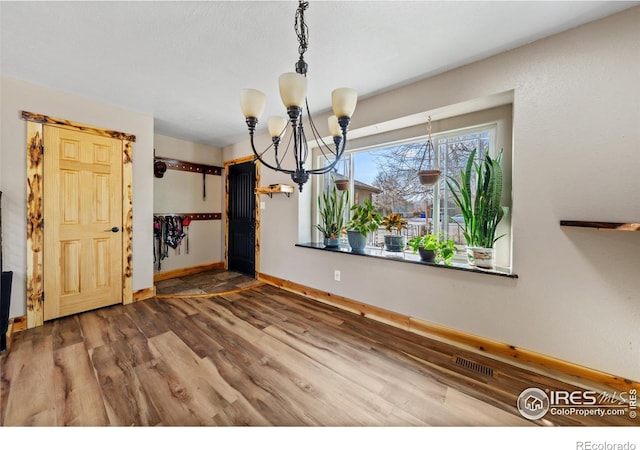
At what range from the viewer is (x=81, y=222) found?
2598mm

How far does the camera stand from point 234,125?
3379mm

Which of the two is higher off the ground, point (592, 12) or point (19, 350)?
point (592, 12)

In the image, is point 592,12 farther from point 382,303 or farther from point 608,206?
point 382,303

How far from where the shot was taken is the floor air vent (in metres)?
1.70

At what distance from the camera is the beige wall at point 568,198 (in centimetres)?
144

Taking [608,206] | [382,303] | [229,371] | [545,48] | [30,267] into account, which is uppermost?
[545,48]

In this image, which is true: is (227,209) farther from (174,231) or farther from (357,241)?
(357,241)

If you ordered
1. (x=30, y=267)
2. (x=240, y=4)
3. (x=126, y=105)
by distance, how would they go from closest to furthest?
(x=240, y=4), (x=30, y=267), (x=126, y=105)

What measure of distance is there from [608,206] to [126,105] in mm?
4472

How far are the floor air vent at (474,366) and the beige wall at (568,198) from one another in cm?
24

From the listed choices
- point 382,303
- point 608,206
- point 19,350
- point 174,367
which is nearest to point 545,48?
point 608,206

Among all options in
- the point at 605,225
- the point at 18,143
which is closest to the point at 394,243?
the point at 605,225

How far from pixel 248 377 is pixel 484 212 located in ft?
7.15

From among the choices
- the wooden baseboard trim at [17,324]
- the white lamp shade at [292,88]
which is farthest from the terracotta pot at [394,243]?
the wooden baseboard trim at [17,324]
